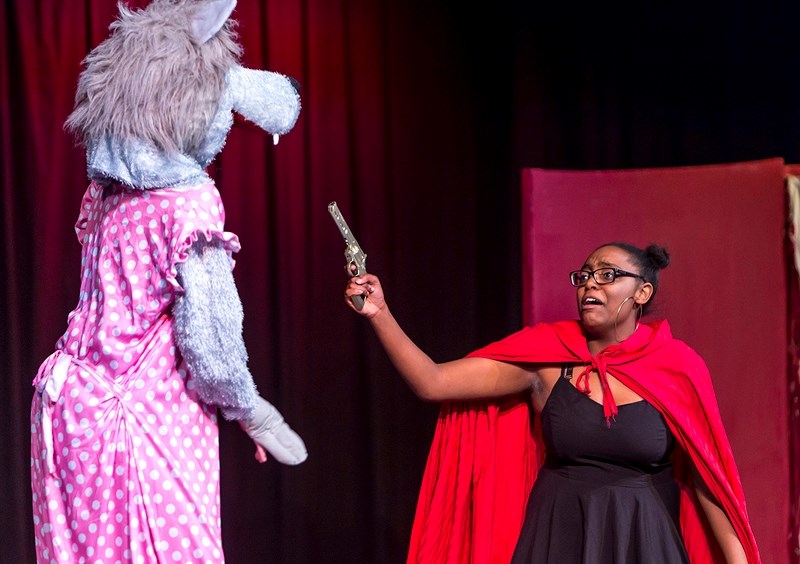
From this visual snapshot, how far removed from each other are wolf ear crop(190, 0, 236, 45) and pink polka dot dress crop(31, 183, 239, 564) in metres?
0.30

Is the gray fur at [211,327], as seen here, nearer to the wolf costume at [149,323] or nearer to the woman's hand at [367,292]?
the wolf costume at [149,323]

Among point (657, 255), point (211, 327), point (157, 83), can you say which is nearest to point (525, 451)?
point (657, 255)

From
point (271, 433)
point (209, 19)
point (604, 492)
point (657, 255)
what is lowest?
point (604, 492)

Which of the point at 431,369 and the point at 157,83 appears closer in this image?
the point at 157,83

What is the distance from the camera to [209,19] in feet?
6.65

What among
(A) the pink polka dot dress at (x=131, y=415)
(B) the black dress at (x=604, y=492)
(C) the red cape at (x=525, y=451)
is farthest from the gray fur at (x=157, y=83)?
(B) the black dress at (x=604, y=492)

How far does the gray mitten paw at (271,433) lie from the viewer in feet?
6.97

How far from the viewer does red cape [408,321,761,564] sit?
2586 millimetres

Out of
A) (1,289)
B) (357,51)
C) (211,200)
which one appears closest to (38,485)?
(211,200)

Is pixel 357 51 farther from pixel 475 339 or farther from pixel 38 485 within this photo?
pixel 38 485

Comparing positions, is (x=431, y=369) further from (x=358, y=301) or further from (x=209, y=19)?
(x=209, y=19)

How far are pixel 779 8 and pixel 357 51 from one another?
4.97 feet

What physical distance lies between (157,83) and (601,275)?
4.04ft

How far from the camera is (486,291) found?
399 cm
